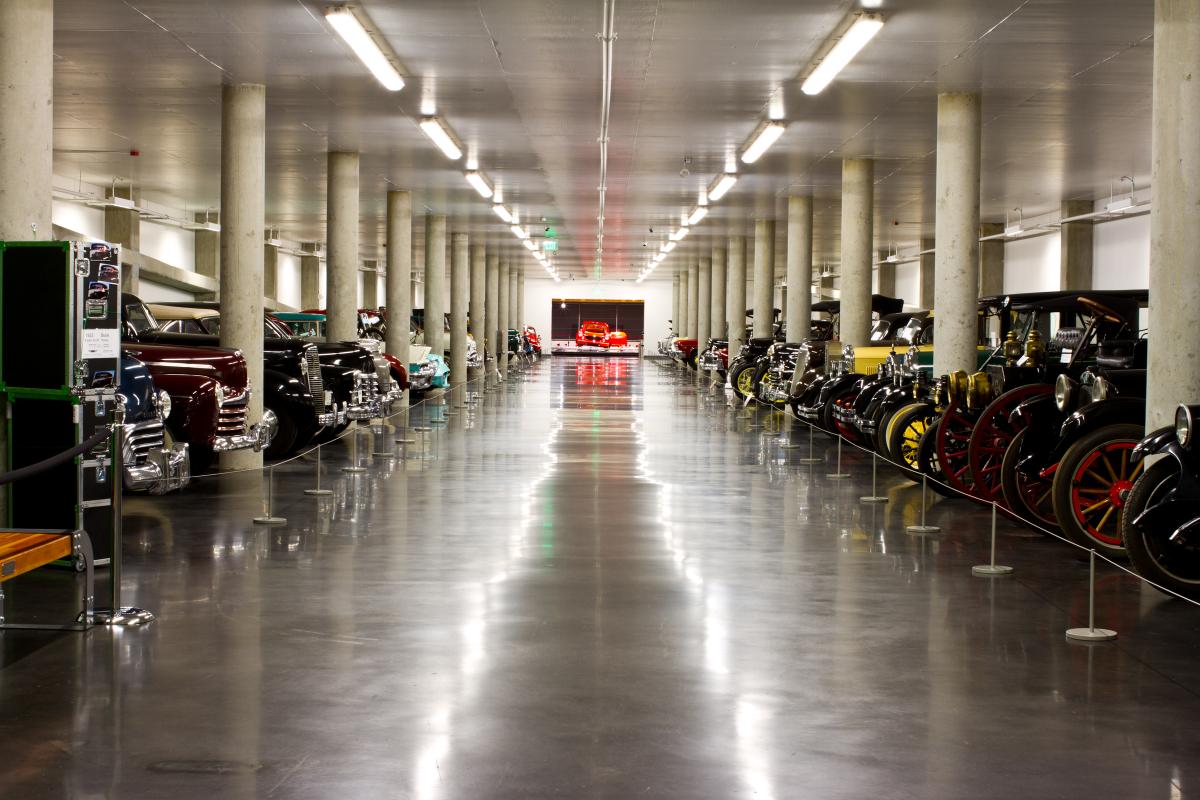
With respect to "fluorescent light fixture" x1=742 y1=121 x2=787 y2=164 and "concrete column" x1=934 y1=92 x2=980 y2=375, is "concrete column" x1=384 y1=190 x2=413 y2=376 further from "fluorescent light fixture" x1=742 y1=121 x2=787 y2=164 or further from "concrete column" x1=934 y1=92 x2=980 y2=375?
"concrete column" x1=934 y1=92 x2=980 y2=375

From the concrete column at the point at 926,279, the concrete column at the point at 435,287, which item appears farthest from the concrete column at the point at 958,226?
the concrete column at the point at 926,279

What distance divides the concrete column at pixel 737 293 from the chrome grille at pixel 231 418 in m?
25.1

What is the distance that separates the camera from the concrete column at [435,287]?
3117 cm

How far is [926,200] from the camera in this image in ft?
93.8

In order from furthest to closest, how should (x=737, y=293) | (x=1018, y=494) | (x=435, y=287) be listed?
(x=737, y=293), (x=435, y=287), (x=1018, y=494)

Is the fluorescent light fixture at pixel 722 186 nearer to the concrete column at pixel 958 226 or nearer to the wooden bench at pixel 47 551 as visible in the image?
the concrete column at pixel 958 226

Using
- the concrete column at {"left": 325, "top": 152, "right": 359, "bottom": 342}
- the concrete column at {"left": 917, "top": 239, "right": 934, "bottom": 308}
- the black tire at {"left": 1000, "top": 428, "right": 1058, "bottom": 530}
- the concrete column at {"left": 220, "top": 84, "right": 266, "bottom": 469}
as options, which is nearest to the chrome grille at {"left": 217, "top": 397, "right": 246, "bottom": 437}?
the concrete column at {"left": 220, "top": 84, "right": 266, "bottom": 469}

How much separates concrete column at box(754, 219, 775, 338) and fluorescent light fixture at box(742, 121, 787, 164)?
38.5 ft

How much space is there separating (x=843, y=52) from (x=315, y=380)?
698 centimetres

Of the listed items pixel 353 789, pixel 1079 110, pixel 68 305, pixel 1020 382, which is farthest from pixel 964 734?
pixel 1079 110

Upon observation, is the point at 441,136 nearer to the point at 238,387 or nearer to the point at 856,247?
the point at 238,387

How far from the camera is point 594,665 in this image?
5.97 meters

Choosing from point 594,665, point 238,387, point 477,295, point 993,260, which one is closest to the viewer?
point 594,665

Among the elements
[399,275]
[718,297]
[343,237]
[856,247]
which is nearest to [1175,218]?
[856,247]
